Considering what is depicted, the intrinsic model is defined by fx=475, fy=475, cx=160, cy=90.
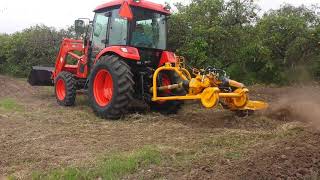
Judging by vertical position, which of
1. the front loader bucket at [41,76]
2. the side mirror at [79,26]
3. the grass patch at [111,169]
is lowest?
the grass patch at [111,169]

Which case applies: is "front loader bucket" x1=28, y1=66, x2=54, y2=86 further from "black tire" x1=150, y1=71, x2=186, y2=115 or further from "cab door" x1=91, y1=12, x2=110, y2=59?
"black tire" x1=150, y1=71, x2=186, y2=115

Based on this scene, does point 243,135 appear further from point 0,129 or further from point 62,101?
point 62,101

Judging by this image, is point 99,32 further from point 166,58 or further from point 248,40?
point 248,40

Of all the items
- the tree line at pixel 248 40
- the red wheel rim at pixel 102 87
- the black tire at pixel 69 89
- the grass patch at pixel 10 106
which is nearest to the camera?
the red wheel rim at pixel 102 87

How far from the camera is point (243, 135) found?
652cm

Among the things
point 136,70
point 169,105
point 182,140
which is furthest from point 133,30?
point 182,140

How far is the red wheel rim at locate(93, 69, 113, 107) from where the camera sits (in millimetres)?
9377

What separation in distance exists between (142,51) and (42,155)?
397cm

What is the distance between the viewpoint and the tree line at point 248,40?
12.1m

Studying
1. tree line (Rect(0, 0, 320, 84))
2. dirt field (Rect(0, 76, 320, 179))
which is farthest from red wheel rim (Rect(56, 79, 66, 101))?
tree line (Rect(0, 0, 320, 84))

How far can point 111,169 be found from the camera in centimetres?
509

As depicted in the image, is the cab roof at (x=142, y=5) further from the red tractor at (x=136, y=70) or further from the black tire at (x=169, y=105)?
the black tire at (x=169, y=105)

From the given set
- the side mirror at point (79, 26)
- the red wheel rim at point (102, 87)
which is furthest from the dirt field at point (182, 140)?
the side mirror at point (79, 26)

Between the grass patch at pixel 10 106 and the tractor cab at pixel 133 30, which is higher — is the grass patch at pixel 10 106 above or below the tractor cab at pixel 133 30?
below
